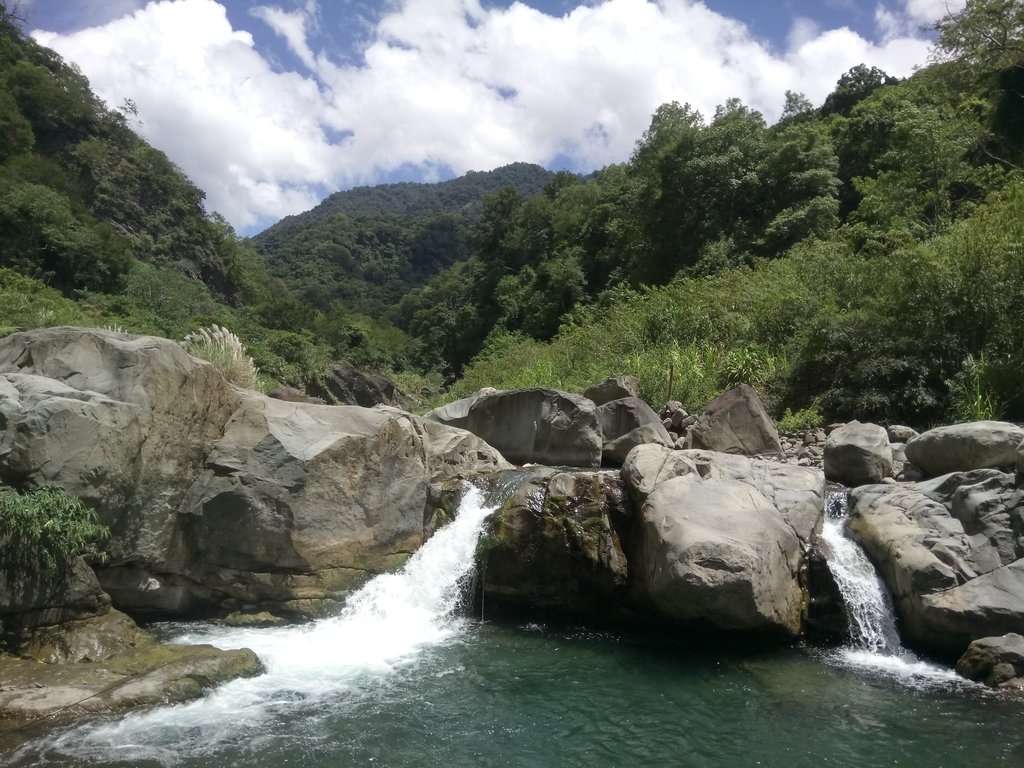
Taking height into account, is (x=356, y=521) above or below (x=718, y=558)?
below

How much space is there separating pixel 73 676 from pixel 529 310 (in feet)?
116

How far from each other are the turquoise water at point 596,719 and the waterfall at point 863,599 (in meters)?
0.55

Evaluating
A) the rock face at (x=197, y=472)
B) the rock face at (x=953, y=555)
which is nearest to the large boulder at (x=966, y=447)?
the rock face at (x=953, y=555)

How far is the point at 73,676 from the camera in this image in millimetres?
6988

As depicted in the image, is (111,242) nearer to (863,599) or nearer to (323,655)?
(323,655)

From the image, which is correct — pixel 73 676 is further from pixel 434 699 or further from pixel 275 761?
pixel 434 699

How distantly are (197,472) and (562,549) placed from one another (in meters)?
4.59

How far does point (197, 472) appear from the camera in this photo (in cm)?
931

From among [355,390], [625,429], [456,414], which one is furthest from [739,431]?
[355,390]

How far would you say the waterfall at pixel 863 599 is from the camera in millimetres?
8828

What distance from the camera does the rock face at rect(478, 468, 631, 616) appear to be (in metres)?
9.67

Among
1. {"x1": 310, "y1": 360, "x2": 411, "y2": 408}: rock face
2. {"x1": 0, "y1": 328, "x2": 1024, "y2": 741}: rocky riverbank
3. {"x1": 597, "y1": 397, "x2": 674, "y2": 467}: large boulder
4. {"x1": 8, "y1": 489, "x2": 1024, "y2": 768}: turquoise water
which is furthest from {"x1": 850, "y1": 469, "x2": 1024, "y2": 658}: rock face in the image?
{"x1": 310, "y1": 360, "x2": 411, "y2": 408}: rock face

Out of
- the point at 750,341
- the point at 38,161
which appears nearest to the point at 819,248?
the point at 750,341

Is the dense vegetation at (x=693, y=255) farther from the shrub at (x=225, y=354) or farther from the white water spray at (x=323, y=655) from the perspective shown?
the shrub at (x=225, y=354)
